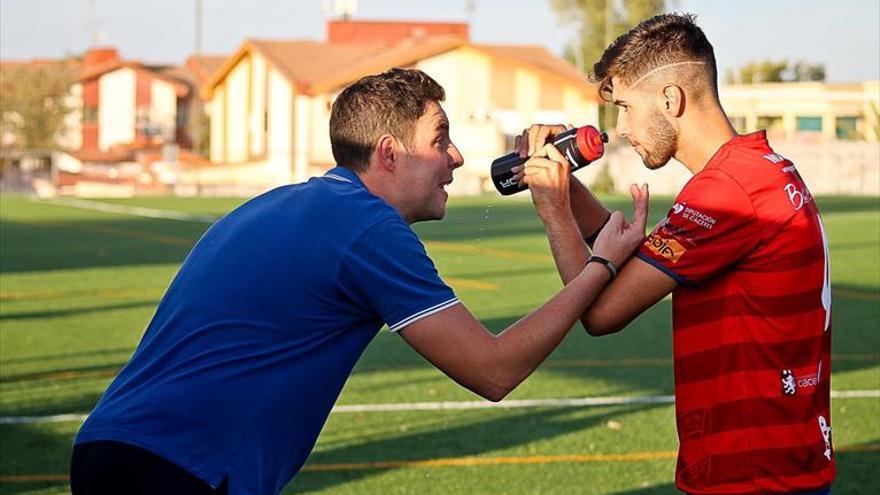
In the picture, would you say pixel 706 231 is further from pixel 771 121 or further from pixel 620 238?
pixel 771 121

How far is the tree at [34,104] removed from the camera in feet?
286

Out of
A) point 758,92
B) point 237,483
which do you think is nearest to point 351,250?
point 237,483

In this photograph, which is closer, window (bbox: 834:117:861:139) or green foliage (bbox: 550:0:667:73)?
window (bbox: 834:117:861:139)

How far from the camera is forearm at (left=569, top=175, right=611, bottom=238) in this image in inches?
195

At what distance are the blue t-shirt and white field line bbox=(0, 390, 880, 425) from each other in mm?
6910

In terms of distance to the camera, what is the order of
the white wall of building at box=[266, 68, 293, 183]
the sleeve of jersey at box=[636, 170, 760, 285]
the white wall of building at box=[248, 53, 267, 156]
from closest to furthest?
the sleeve of jersey at box=[636, 170, 760, 285] < the white wall of building at box=[266, 68, 293, 183] < the white wall of building at box=[248, 53, 267, 156]

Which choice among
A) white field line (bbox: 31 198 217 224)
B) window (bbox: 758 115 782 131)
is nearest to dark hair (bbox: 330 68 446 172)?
white field line (bbox: 31 198 217 224)

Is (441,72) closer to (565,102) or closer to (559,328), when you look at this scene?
(565,102)

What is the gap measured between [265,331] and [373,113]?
28.9 inches

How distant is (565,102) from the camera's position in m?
68.3

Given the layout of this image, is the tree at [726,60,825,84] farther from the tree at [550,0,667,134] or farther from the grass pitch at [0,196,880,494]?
the grass pitch at [0,196,880,494]

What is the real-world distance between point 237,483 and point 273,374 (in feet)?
0.97

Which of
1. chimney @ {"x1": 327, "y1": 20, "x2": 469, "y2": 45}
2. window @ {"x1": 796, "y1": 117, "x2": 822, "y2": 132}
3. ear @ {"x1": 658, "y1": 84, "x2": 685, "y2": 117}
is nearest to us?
ear @ {"x1": 658, "y1": 84, "x2": 685, "y2": 117}

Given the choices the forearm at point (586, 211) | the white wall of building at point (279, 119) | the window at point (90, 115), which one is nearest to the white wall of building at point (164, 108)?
the window at point (90, 115)
